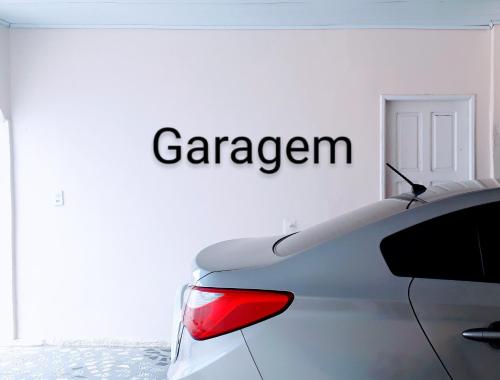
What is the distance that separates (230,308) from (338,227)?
620 mm

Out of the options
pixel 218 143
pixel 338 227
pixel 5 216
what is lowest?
pixel 5 216

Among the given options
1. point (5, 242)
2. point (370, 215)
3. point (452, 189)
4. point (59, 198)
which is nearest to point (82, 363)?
point (5, 242)

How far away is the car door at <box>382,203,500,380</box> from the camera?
2.13m

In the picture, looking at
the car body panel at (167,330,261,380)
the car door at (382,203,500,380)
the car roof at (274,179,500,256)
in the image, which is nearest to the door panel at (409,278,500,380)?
the car door at (382,203,500,380)

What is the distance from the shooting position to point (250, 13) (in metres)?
4.96

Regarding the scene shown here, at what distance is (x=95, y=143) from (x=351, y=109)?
2.38 metres

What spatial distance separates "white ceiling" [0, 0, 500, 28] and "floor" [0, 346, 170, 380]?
Answer: 2.96m

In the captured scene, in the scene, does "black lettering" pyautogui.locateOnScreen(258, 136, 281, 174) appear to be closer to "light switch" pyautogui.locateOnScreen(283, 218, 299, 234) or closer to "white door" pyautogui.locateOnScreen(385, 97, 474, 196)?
"light switch" pyautogui.locateOnScreen(283, 218, 299, 234)

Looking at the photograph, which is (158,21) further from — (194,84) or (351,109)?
(351,109)

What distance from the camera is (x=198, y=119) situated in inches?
213

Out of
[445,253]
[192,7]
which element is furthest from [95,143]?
[445,253]

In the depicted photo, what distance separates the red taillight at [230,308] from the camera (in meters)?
2.27

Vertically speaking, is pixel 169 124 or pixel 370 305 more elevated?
pixel 169 124

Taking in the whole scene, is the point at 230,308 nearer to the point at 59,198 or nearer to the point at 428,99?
the point at 59,198
